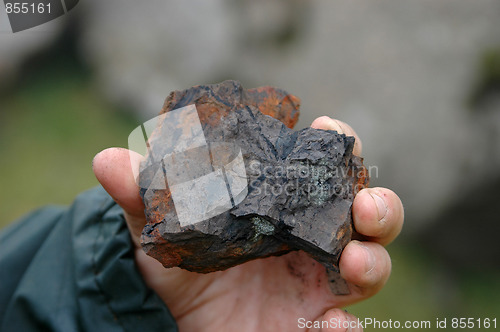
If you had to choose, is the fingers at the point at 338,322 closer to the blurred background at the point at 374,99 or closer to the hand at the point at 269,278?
the hand at the point at 269,278

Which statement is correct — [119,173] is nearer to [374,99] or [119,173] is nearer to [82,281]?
[82,281]

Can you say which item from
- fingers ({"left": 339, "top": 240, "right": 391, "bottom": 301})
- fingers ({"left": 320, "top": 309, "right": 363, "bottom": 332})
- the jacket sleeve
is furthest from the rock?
the jacket sleeve

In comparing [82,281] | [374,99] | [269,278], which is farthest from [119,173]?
[374,99]

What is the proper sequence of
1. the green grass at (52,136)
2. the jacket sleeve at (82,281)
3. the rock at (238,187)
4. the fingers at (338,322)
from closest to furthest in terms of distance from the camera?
1. the rock at (238,187)
2. the fingers at (338,322)
3. the jacket sleeve at (82,281)
4. the green grass at (52,136)

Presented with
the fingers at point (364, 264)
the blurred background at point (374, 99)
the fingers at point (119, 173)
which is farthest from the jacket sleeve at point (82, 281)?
the blurred background at point (374, 99)

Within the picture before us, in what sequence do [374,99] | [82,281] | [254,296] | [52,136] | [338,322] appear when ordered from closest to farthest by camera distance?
1. [338,322]
2. [82,281]
3. [254,296]
4. [374,99]
5. [52,136]

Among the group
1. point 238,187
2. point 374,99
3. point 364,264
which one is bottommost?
point 364,264

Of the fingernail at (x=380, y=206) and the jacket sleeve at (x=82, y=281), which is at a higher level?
the fingernail at (x=380, y=206)

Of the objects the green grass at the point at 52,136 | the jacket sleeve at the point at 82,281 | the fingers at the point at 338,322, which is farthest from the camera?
the green grass at the point at 52,136
